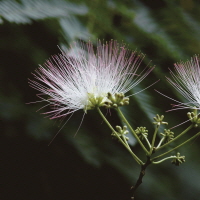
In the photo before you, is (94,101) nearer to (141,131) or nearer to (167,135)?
(141,131)

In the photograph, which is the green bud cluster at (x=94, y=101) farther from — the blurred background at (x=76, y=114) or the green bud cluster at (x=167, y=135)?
the green bud cluster at (x=167, y=135)

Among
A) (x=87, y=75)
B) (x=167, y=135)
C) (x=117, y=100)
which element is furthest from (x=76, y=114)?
(x=167, y=135)

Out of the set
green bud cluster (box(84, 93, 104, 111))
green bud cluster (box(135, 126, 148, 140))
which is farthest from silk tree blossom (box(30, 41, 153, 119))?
green bud cluster (box(135, 126, 148, 140))

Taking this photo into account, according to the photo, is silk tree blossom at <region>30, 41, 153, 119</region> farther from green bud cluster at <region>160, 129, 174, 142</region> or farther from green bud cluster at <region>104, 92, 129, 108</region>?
green bud cluster at <region>160, 129, 174, 142</region>

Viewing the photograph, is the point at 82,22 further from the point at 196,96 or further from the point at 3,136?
the point at 3,136

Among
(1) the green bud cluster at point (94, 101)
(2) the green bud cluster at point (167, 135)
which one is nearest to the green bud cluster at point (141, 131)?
(2) the green bud cluster at point (167, 135)
